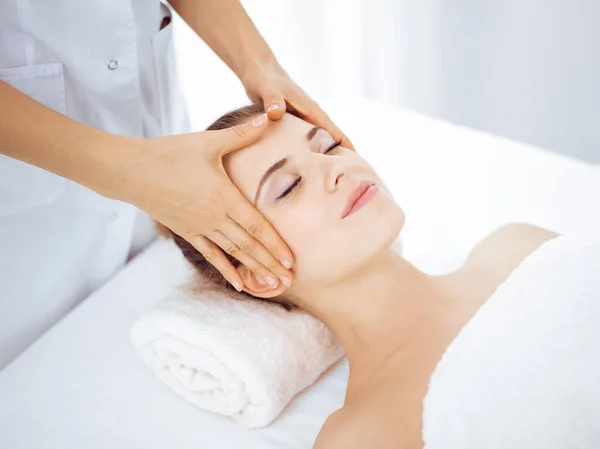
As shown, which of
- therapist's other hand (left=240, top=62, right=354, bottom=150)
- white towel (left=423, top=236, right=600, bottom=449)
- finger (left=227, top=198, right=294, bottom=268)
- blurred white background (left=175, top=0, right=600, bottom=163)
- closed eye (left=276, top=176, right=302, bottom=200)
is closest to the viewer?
white towel (left=423, top=236, right=600, bottom=449)

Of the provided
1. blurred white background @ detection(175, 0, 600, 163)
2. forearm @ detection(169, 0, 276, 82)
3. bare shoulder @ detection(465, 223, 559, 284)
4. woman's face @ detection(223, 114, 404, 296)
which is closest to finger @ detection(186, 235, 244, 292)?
woman's face @ detection(223, 114, 404, 296)

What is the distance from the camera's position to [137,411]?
1.35 m

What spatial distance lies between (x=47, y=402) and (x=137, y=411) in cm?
20

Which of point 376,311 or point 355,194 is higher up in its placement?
point 355,194

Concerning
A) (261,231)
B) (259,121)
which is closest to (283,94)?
(259,121)

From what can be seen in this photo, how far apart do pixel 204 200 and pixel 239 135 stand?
6.0 inches

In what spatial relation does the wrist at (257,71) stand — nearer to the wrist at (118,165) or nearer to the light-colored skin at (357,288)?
the light-colored skin at (357,288)

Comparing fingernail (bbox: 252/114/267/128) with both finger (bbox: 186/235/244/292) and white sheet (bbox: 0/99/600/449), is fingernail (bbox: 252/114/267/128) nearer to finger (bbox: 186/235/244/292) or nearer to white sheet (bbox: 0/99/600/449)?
finger (bbox: 186/235/244/292)

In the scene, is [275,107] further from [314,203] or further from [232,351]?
[232,351]

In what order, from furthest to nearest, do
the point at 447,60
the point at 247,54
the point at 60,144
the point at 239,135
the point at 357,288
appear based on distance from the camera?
the point at 447,60 → the point at 247,54 → the point at 357,288 → the point at 239,135 → the point at 60,144

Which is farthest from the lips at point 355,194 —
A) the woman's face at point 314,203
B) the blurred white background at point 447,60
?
the blurred white background at point 447,60

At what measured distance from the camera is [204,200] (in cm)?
111

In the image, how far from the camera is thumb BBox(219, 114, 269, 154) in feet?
3.87

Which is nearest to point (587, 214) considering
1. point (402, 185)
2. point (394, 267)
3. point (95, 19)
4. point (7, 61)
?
point (402, 185)
